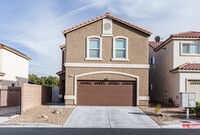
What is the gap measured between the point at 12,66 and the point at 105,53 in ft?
Result: 40.0

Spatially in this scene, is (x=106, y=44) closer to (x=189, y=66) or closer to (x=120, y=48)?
(x=120, y=48)

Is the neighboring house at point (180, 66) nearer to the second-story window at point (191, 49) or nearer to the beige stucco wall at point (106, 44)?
the second-story window at point (191, 49)

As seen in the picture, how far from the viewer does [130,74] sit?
29.7 m

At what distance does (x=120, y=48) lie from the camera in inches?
1179

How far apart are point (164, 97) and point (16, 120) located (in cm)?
1824

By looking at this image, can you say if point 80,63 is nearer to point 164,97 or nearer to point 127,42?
point 127,42

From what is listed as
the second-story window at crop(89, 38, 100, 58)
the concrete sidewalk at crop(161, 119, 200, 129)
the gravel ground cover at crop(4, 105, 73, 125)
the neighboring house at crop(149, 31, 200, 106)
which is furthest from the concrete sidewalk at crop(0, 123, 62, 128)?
the neighboring house at crop(149, 31, 200, 106)

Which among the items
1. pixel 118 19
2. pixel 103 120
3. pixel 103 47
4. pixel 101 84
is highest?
pixel 118 19

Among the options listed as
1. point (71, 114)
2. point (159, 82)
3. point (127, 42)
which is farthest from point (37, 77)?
point (71, 114)

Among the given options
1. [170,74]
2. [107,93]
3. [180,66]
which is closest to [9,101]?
[107,93]

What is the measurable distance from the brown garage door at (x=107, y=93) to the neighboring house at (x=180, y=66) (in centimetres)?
371

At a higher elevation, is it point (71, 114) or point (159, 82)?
point (159, 82)

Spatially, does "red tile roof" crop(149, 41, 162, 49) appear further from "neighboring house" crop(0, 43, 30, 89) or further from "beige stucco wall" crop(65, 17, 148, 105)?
"neighboring house" crop(0, 43, 30, 89)

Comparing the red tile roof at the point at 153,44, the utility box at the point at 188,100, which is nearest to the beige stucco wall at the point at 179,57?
the utility box at the point at 188,100
